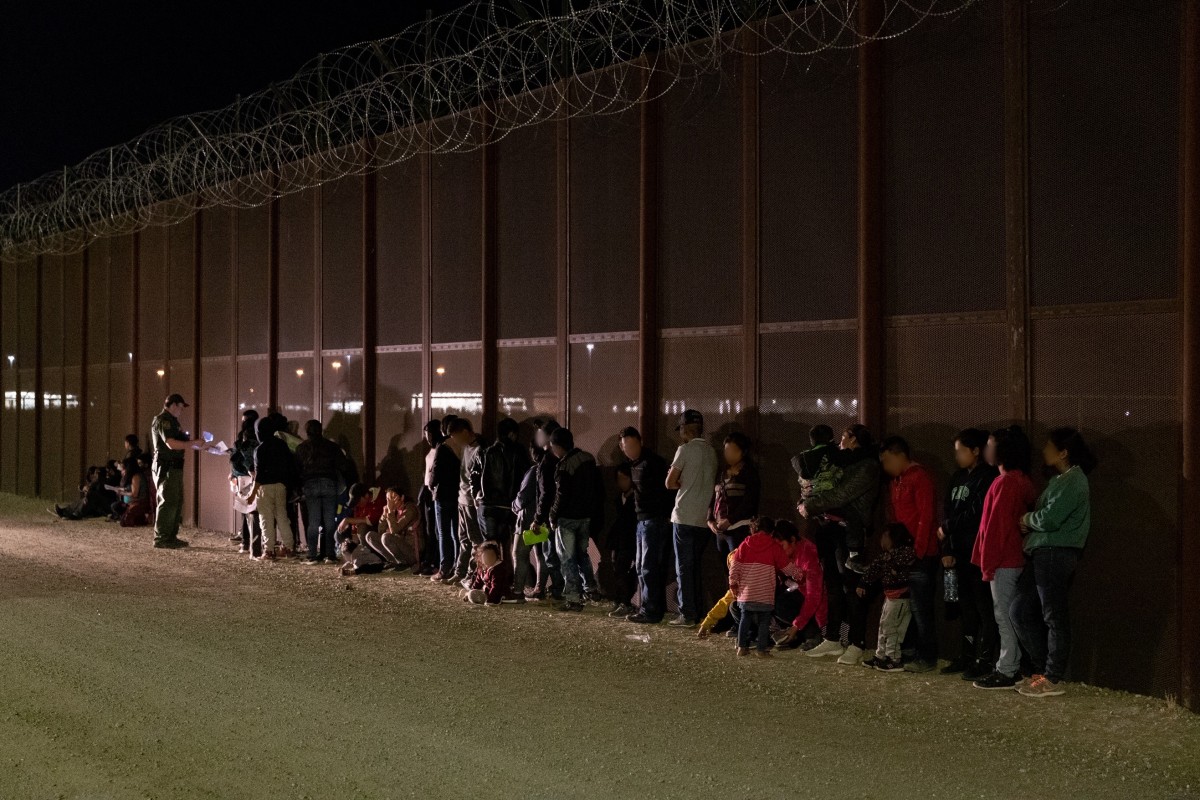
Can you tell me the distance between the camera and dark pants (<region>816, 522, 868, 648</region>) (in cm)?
822

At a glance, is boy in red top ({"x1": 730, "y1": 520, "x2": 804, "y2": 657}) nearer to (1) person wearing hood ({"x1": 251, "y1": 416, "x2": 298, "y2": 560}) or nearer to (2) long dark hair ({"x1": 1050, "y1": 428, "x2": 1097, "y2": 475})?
(2) long dark hair ({"x1": 1050, "y1": 428, "x2": 1097, "y2": 475})

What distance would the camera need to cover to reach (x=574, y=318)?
454 inches

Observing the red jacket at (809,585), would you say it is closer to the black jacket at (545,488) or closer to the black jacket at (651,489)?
the black jacket at (651,489)

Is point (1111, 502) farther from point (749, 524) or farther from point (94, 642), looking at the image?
point (94, 642)

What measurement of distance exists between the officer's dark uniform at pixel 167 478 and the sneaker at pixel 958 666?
10537 mm

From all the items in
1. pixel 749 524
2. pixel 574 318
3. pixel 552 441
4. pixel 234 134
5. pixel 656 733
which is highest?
pixel 234 134

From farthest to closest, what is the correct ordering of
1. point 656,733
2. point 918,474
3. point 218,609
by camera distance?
point 218,609 < point 918,474 < point 656,733

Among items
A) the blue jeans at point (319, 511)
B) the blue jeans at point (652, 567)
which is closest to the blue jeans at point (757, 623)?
the blue jeans at point (652, 567)

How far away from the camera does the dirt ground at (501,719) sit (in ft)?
17.4

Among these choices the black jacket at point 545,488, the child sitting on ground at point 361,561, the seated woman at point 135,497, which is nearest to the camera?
the black jacket at point 545,488

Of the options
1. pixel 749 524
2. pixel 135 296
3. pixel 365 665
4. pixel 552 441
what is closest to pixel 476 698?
pixel 365 665

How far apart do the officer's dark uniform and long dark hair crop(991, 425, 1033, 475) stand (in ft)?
36.0

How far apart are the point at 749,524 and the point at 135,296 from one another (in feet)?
47.3

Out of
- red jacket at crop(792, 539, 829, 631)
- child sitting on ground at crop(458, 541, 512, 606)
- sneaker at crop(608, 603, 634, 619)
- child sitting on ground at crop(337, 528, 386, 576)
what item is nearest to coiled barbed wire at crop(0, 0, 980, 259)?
red jacket at crop(792, 539, 829, 631)
